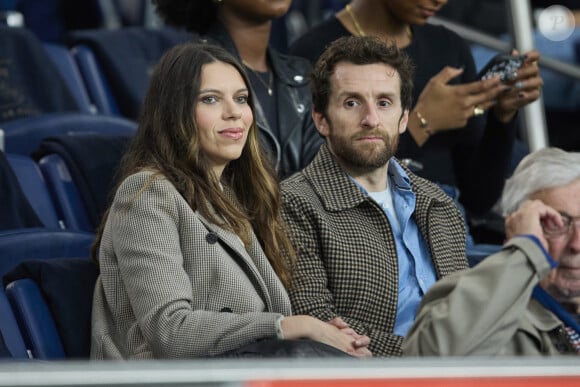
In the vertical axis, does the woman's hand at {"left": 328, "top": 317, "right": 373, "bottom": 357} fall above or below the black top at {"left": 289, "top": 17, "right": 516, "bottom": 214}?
below

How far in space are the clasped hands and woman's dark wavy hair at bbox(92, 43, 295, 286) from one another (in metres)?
0.85

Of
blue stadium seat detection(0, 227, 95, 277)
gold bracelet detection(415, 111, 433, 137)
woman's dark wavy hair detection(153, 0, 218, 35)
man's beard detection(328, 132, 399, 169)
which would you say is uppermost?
woman's dark wavy hair detection(153, 0, 218, 35)

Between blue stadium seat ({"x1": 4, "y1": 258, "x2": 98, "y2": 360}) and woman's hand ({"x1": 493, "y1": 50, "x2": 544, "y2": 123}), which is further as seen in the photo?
woman's hand ({"x1": 493, "y1": 50, "x2": 544, "y2": 123})

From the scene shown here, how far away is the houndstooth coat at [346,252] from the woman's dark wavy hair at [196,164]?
5 centimetres

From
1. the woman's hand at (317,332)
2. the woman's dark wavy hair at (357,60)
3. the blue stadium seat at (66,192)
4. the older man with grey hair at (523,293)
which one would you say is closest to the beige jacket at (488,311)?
the older man with grey hair at (523,293)

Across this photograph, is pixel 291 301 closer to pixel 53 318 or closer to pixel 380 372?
pixel 53 318

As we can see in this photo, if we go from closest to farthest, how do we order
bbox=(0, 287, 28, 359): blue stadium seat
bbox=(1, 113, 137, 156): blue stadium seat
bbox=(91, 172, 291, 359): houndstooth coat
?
bbox=(91, 172, 291, 359): houndstooth coat, bbox=(0, 287, 28, 359): blue stadium seat, bbox=(1, 113, 137, 156): blue stadium seat

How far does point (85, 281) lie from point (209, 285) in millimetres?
297

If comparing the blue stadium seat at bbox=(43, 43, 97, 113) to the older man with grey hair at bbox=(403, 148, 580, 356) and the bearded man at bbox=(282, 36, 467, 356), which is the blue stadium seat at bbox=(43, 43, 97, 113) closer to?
the bearded man at bbox=(282, 36, 467, 356)

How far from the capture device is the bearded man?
3004mm

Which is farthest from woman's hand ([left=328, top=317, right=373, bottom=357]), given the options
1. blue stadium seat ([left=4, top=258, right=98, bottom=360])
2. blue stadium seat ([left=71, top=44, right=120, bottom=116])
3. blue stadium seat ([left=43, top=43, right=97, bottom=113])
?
blue stadium seat ([left=71, top=44, right=120, bottom=116])

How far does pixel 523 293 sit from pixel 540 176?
37 cm

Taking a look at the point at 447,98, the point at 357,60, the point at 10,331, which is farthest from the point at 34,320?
the point at 447,98

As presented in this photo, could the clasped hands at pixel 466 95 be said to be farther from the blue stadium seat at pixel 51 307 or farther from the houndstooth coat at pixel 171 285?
the blue stadium seat at pixel 51 307
